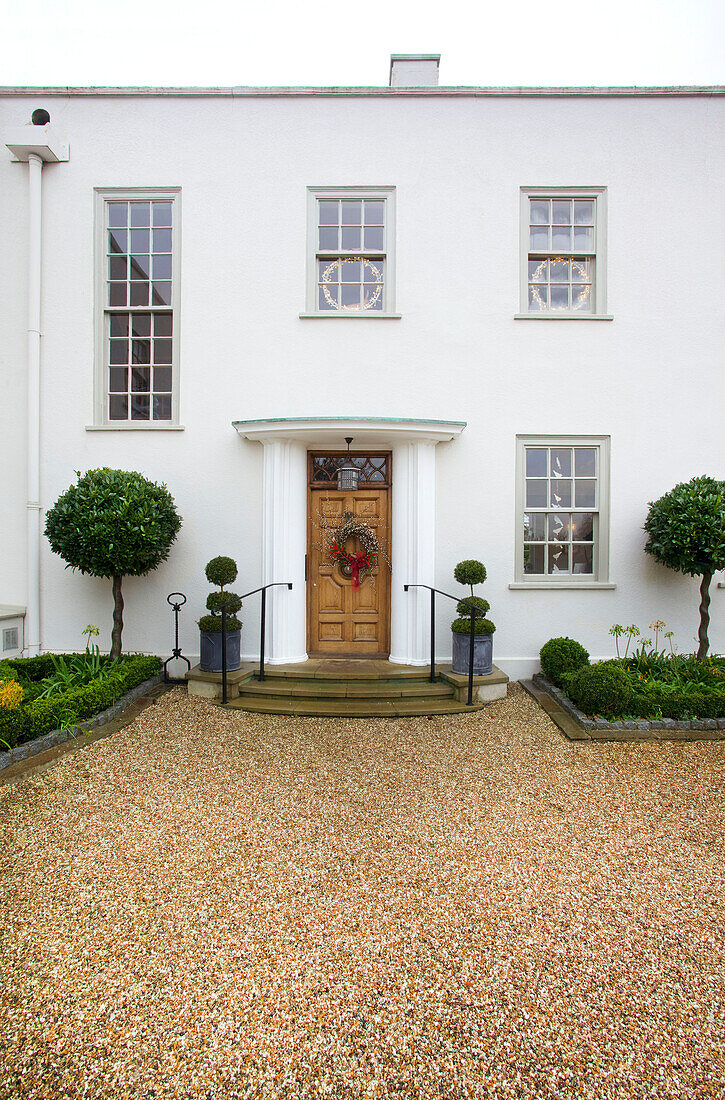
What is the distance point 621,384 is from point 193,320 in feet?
19.0

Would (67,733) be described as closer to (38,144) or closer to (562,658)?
(562,658)

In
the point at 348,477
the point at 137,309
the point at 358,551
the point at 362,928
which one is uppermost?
the point at 137,309

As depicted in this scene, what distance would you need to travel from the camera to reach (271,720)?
5.56 meters

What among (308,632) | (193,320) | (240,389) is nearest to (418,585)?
(308,632)

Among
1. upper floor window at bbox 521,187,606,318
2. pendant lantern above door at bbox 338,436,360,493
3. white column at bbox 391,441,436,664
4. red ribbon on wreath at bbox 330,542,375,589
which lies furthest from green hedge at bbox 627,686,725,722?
upper floor window at bbox 521,187,606,318

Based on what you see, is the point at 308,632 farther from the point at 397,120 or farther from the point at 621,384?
the point at 397,120

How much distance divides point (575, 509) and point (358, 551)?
9.76 feet

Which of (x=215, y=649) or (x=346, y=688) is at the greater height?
(x=215, y=649)

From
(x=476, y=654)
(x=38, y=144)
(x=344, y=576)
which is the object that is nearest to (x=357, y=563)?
(x=344, y=576)

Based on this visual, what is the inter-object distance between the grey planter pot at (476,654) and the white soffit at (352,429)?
2.52 metres

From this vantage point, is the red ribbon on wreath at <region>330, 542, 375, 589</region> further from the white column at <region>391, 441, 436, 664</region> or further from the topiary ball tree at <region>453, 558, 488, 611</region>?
the topiary ball tree at <region>453, 558, 488, 611</region>

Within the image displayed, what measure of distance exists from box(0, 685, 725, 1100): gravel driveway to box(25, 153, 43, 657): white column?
10.3 feet

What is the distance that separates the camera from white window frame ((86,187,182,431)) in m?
7.04

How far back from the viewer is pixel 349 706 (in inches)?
227
